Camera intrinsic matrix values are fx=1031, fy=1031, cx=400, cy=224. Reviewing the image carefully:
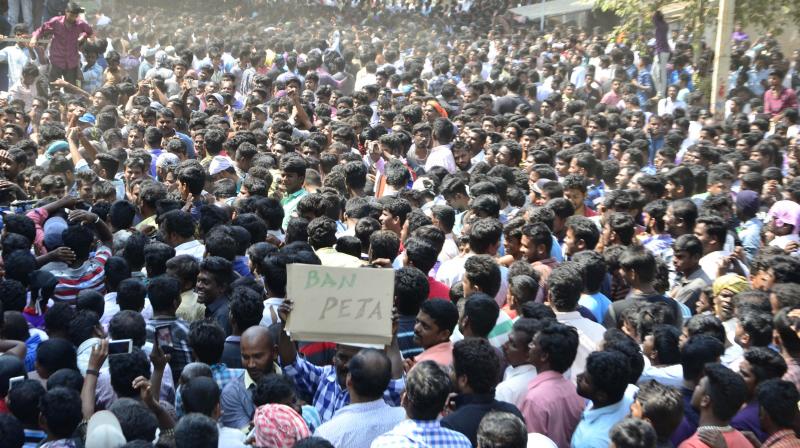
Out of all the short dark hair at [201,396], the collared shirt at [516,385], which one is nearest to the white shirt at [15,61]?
the short dark hair at [201,396]

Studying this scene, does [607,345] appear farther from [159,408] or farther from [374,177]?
[374,177]

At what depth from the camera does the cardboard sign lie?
5000 mm

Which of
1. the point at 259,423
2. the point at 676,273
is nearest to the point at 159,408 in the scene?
the point at 259,423

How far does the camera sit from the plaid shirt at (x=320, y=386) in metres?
5.16

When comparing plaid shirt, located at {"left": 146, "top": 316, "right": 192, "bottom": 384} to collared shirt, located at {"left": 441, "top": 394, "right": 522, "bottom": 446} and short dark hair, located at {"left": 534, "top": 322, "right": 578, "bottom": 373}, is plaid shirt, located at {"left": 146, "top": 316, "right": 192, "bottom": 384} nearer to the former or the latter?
collared shirt, located at {"left": 441, "top": 394, "right": 522, "bottom": 446}

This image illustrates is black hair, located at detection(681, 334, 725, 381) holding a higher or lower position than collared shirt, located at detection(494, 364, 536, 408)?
higher

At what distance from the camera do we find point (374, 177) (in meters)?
10.8

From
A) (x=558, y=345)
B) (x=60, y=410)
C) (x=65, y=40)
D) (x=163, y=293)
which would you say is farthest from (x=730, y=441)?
(x=65, y=40)

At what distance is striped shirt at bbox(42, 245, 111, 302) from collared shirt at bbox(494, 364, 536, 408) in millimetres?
2920

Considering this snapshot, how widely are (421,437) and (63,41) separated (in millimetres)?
12574

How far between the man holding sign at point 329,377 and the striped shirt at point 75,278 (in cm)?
196

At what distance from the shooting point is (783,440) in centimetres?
463

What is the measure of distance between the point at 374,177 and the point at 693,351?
6.00m

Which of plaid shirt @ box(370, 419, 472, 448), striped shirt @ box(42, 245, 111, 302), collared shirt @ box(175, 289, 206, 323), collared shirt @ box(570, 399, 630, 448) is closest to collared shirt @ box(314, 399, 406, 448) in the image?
plaid shirt @ box(370, 419, 472, 448)
